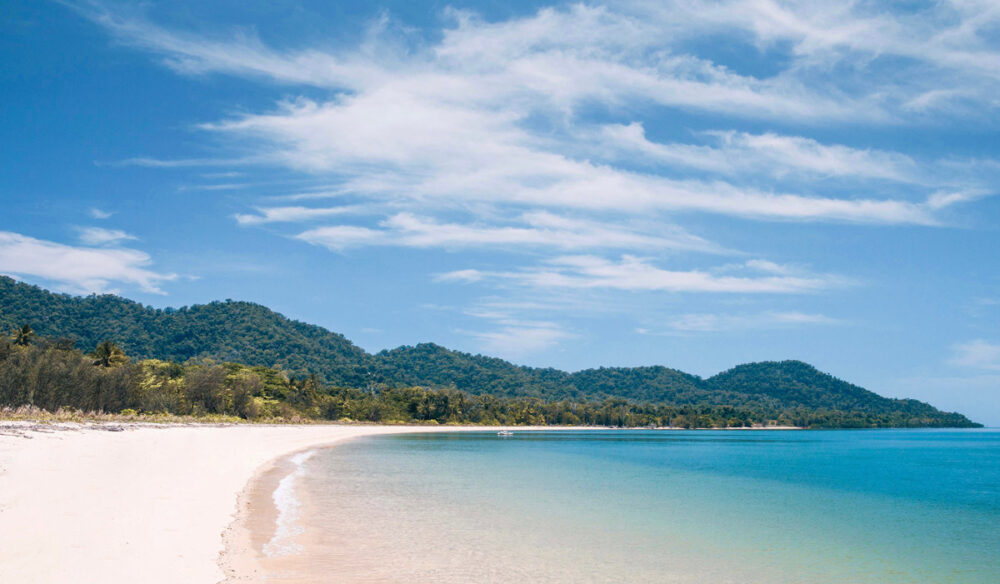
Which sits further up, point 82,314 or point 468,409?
point 82,314

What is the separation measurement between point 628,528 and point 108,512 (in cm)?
1400

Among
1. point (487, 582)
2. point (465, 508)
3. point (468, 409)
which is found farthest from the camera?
point (468, 409)

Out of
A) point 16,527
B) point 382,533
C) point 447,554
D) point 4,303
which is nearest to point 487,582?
point 447,554

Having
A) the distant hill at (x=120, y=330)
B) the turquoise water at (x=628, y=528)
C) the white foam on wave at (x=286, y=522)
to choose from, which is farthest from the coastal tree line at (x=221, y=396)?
the distant hill at (x=120, y=330)

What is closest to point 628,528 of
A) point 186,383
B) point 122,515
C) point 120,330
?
point 122,515

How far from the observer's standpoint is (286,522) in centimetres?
1680

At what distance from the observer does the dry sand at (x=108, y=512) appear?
31.7ft

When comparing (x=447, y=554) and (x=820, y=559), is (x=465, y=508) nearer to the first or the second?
(x=447, y=554)

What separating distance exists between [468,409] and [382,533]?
131 metres

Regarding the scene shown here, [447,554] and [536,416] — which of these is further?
[536,416]

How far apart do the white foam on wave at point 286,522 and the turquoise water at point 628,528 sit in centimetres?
33

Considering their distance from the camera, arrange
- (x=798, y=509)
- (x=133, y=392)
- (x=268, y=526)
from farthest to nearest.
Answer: (x=133, y=392), (x=798, y=509), (x=268, y=526)

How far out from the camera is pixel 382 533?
16.5 meters

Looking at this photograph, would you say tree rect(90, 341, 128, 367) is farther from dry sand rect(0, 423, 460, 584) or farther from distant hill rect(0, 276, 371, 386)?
distant hill rect(0, 276, 371, 386)
